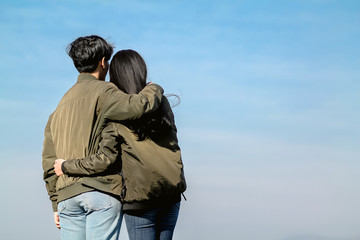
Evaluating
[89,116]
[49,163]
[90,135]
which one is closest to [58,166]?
[49,163]

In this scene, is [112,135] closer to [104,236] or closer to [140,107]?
[140,107]

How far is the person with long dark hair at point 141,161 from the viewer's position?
144 inches

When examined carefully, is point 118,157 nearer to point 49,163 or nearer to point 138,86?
point 138,86

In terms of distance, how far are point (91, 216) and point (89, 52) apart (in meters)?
1.28

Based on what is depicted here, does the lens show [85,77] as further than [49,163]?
No

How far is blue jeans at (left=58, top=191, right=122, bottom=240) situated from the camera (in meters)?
3.60

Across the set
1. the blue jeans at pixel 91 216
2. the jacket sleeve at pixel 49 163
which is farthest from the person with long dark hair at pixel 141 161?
the jacket sleeve at pixel 49 163

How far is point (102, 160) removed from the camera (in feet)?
11.9

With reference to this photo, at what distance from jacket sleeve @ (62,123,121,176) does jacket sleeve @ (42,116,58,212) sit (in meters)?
0.39

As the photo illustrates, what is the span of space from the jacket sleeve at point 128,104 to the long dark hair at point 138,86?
0.08 m

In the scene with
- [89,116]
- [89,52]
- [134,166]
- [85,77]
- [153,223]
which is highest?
[89,52]

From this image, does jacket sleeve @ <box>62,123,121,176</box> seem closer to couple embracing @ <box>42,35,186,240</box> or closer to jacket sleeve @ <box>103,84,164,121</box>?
couple embracing @ <box>42,35,186,240</box>

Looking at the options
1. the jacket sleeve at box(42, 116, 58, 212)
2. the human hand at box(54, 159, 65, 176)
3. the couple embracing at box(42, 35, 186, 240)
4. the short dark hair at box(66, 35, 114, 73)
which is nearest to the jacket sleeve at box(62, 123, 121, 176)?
the couple embracing at box(42, 35, 186, 240)

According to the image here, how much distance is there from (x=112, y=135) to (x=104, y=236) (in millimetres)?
745
